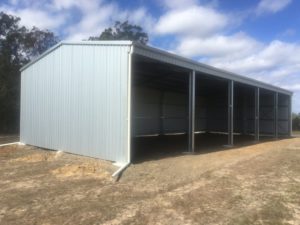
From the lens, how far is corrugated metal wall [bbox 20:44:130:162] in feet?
36.8

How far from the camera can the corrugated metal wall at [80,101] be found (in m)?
11.2

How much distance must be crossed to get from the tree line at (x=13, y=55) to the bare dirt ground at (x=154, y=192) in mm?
17474

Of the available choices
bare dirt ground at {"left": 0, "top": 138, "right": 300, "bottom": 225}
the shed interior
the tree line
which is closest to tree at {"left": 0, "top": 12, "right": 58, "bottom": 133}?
the tree line

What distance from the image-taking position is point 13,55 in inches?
1305

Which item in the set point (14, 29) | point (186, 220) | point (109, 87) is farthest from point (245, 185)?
point (14, 29)

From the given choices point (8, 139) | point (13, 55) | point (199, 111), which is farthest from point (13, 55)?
point (199, 111)

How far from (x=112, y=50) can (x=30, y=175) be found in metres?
4.49

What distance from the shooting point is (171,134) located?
26500 mm

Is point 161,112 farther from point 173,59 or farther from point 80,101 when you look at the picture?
point 80,101

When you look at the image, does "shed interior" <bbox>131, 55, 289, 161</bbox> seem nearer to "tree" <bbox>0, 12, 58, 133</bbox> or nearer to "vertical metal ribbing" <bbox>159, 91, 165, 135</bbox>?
"vertical metal ribbing" <bbox>159, 91, 165, 135</bbox>

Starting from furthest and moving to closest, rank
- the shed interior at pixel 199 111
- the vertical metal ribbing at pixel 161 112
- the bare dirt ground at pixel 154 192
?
the vertical metal ribbing at pixel 161 112, the shed interior at pixel 199 111, the bare dirt ground at pixel 154 192

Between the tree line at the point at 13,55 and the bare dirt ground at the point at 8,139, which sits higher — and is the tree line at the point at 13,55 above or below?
above

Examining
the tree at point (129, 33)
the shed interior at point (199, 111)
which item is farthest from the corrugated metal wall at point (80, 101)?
the tree at point (129, 33)

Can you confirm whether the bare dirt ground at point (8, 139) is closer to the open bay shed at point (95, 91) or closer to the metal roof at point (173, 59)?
the open bay shed at point (95, 91)
